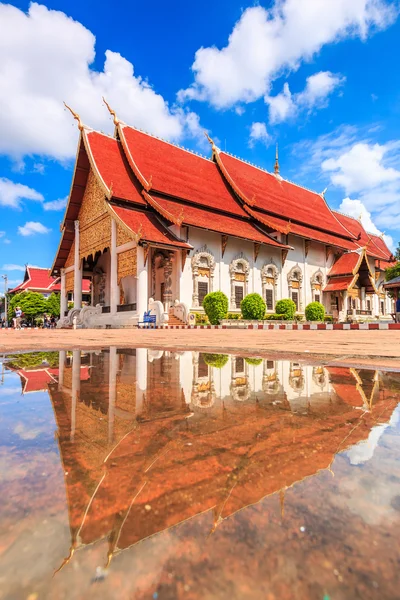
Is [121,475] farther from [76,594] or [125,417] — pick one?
[125,417]

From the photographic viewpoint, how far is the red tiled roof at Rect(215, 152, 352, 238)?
21250 millimetres

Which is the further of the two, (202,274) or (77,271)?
(77,271)

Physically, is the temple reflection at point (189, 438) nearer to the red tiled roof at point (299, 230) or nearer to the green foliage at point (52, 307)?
the red tiled roof at point (299, 230)

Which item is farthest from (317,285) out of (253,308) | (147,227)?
(147,227)

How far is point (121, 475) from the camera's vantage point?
877mm

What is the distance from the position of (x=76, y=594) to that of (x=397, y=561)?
470mm

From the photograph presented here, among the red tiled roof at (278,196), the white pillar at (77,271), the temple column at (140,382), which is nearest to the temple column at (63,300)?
the white pillar at (77,271)

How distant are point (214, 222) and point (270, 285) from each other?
558 centimetres

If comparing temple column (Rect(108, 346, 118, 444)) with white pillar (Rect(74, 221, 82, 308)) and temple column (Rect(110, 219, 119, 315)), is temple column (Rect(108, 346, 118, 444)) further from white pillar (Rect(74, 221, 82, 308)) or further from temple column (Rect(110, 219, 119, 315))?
white pillar (Rect(74, 221, 82, 308))

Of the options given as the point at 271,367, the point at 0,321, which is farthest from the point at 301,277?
the point at 0,321

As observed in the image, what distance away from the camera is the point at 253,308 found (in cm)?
1653

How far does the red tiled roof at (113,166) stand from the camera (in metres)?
15.8

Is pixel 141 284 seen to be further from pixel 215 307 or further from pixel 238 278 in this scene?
pixel 238 278

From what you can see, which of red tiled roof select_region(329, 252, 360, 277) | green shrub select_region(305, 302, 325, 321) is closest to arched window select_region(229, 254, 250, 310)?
green shrub select_region(305, 302, 325, 321)
